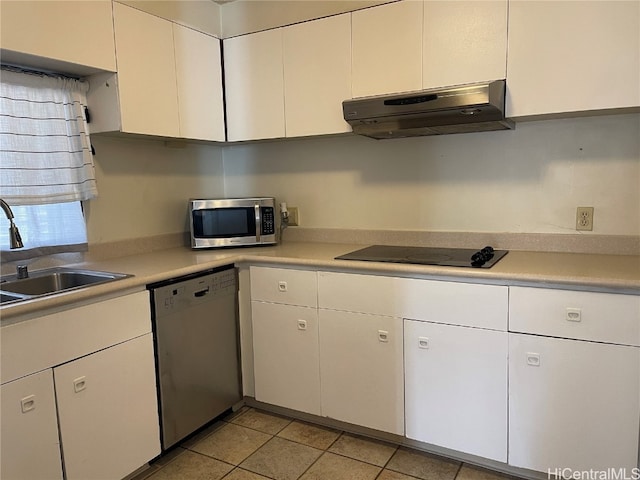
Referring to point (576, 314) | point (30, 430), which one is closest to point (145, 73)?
point (30, 430)

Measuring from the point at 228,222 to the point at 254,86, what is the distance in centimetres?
76

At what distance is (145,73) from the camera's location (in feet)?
7.29

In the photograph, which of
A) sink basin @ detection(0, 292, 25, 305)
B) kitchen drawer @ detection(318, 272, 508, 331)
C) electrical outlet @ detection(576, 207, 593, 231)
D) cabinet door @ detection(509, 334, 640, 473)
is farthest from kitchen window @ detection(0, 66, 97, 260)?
electrical outlet @ detection(576, 207, 593, 231)

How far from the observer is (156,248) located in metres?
2.67

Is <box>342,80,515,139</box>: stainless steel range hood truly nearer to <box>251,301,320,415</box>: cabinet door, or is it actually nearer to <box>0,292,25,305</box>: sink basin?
<box>251,301,320,415</box>: cabinet door

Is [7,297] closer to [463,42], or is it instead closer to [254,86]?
[254,86]

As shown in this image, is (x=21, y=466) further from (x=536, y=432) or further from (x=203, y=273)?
(x=536, y=432)

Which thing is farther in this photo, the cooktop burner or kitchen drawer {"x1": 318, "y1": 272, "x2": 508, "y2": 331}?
the cooktop burner

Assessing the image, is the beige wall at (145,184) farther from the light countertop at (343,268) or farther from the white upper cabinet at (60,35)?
the white upper cabinet at (60,35)

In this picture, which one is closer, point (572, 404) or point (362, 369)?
point (572, 404)

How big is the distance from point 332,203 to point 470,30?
117 centimetres

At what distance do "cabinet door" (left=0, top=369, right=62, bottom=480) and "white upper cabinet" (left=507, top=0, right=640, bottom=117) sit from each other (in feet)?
6.71

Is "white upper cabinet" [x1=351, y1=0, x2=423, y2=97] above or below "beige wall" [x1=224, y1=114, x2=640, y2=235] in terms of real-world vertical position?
above

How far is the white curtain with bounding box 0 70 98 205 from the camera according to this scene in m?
1.95
